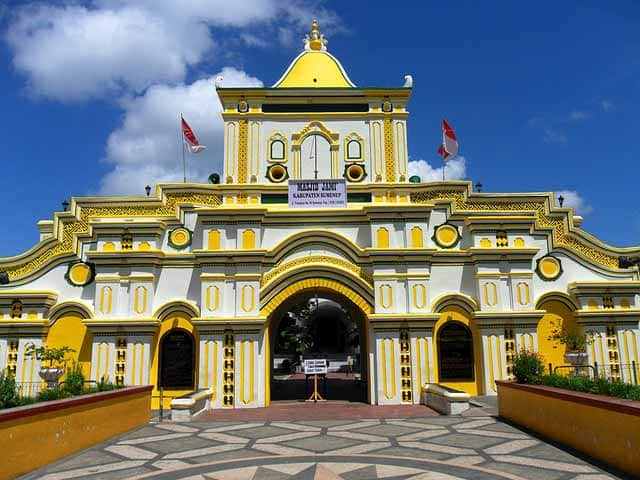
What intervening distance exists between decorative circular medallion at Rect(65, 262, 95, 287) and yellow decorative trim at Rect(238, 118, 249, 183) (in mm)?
6582

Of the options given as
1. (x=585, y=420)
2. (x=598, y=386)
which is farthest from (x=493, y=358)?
(x=585, y=420)

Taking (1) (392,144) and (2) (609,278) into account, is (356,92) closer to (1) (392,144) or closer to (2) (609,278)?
(1) (392,144)

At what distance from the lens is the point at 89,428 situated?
38.7 feet

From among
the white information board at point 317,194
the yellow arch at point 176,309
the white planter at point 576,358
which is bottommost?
the white planter at point 576,358

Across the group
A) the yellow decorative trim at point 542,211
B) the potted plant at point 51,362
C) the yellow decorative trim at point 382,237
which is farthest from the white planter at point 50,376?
the yellow decorative trim at point 542,211

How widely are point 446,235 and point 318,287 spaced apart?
5381mm

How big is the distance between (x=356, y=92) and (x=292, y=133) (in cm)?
308

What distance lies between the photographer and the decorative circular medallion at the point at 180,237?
799 inches

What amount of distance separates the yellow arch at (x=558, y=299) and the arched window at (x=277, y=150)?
1129cm

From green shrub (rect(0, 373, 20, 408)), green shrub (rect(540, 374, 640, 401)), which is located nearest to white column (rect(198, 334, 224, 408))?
green shrub (rect(0, 373, 20, 408))

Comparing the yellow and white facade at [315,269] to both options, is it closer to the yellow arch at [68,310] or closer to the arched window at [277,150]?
the yellow arch at [68,310]

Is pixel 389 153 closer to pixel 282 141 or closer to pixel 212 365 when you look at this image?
pixel 282 141

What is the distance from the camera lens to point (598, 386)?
11.1 metres

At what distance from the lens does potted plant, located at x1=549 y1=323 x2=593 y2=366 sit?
56.1 feet
